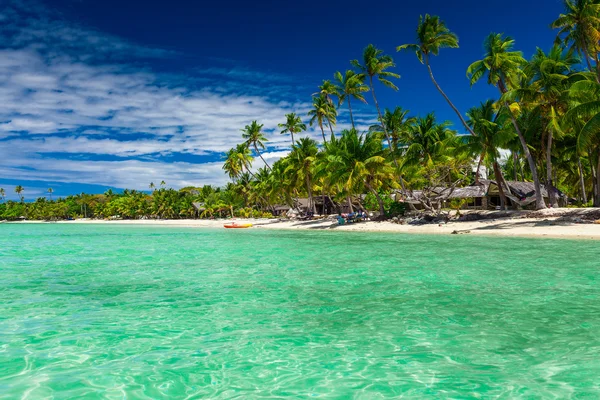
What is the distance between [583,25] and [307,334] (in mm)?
27788

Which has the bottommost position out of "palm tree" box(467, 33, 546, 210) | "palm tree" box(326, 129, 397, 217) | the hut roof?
the hut roof

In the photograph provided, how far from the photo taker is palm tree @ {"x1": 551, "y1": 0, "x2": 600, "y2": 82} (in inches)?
925

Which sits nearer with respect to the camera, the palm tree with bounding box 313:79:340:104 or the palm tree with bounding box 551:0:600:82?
the palm tree with bounding box 551:0:600:82

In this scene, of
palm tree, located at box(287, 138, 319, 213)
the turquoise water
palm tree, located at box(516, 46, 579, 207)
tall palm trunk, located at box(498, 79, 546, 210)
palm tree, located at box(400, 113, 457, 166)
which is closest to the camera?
the turquoise water

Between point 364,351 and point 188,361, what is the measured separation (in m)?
2.11

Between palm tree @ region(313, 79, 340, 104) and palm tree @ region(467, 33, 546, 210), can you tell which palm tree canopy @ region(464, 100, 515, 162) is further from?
palm tree @ region(313, 79, 340, 104)

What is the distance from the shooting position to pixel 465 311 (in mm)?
6777

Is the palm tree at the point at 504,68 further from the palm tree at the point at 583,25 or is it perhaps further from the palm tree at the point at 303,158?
the palm tree at the point at 303,158

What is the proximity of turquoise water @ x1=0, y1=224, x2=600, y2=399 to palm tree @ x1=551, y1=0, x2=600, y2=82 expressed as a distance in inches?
735

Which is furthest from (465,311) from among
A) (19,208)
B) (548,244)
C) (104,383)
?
(19,208)

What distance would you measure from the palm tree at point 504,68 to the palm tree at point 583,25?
9.31ft

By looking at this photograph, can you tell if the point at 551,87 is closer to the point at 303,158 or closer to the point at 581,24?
the point at 581,24

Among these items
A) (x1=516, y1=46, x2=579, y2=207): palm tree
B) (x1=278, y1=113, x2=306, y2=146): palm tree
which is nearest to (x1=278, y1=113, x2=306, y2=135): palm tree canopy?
(x1=278, y1=113, x2=306, y2=146): palm tree

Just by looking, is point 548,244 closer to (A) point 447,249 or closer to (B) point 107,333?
(A) point 447,249
